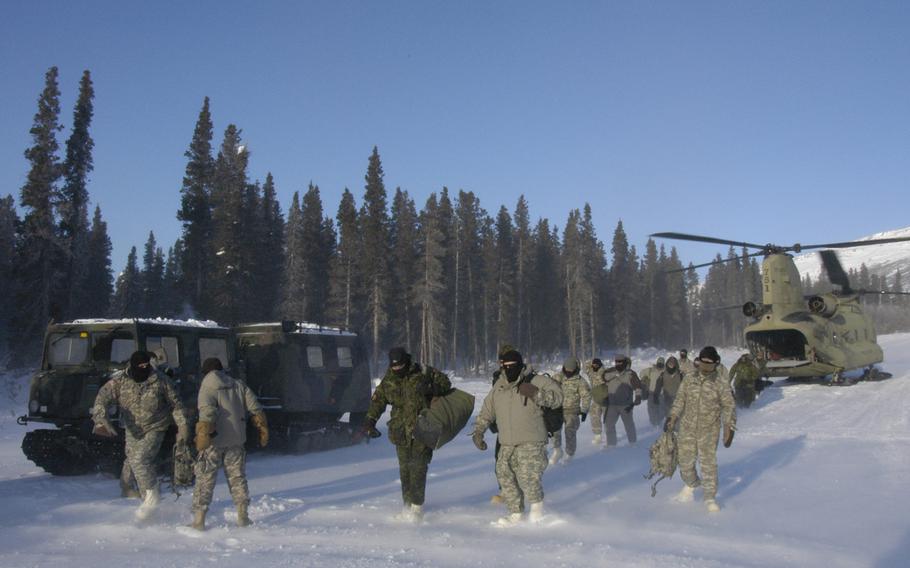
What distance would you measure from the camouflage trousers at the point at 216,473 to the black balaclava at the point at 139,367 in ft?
3.94

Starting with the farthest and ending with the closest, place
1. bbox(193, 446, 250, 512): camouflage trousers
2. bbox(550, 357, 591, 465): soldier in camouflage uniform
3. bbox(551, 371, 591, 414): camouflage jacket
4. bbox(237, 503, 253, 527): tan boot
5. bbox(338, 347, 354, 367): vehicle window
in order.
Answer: bbox(338, 347, 354, 367): vehicle window < bbox(550, 357, 591, 465): soldier in camouflage uniform < bbox(551, 371, 591, 414): camouflage jacket < bbox(237, 503, 253, 527): tan boot < bbox(193, 446, 250, 512): camouflage trousers

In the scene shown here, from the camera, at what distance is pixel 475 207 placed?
5906cm

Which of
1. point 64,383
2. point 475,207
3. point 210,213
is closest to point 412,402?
point 64,383

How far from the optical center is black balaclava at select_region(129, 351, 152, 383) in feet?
24.7

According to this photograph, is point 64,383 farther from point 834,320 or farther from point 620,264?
point 620,264

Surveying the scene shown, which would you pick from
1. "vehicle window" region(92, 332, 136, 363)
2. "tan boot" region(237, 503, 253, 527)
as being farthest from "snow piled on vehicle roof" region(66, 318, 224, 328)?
"tan boot" region(237, 503, 253, 527)

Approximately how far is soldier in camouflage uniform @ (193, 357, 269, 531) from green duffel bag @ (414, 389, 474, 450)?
1591mm

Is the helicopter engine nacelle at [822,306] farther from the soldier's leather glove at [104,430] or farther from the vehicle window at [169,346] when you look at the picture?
the soldier's leather glove at [104,430]

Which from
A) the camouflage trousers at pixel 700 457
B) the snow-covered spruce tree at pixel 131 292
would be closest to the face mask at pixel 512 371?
the camouflage trousers at pixel 700 457

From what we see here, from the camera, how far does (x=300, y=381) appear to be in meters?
13.2

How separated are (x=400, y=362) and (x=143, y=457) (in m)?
2.96

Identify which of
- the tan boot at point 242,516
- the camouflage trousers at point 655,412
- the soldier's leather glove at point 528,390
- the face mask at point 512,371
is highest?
the face mask at point 512,371

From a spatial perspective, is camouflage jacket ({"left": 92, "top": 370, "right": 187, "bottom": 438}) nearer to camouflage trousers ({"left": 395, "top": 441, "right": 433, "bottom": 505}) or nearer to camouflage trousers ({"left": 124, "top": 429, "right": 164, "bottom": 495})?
camouflage trousers ({"left": 124, "top": 429, "right": 164, "bottom": 495})

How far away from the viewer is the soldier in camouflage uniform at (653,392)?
16.0 m
